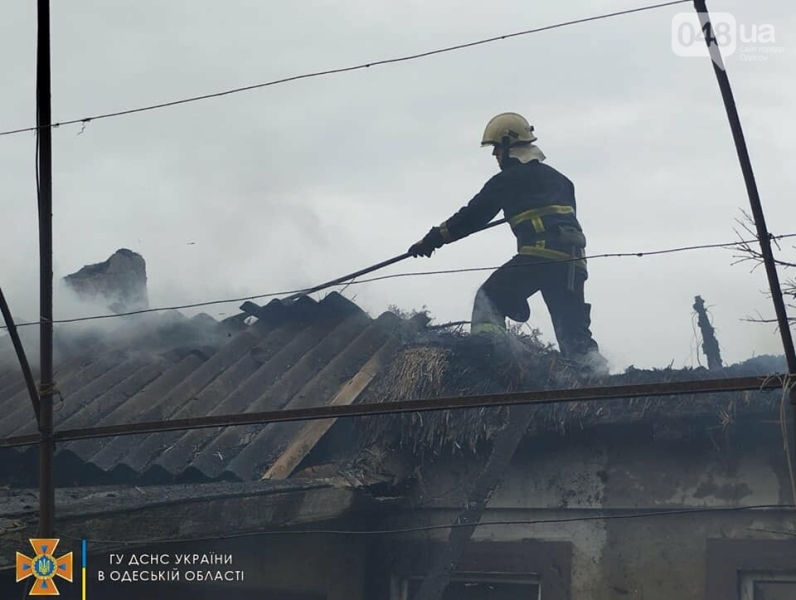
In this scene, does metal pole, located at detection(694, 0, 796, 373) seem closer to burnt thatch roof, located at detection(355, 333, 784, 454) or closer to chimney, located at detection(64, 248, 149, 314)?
burnt thatch roof, located at detection(355, 333, 784, 454)

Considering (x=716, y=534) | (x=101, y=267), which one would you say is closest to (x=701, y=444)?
(x=716, y=534)

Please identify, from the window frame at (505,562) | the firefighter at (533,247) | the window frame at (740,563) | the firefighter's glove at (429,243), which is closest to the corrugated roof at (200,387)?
the window frame at (505,562)

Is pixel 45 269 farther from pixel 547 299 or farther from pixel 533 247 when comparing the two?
pixel 547 299

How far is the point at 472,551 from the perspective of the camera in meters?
6.92

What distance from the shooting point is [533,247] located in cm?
795

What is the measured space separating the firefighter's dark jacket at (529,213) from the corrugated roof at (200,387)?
5.72 feet

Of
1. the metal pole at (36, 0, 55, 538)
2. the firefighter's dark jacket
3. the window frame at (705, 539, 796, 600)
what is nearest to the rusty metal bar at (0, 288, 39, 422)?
the metal pole at (36, 0, 55, 538)

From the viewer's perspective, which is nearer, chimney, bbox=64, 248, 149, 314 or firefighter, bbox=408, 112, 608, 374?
firefighter, bbox=408, 112, 608, 374

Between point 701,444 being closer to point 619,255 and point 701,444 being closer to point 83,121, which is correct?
point 619,255

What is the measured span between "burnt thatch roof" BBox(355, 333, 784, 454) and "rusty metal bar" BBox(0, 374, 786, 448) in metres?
1.71

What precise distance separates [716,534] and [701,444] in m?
0.55

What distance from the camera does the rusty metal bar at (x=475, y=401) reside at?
4.26 m

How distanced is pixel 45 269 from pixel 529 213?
3.82 m

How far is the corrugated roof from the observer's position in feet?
23.7
